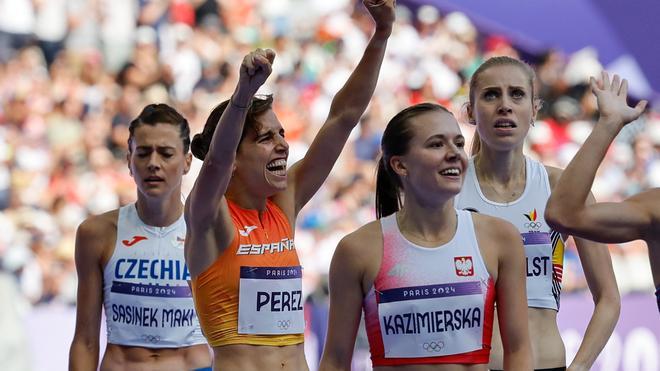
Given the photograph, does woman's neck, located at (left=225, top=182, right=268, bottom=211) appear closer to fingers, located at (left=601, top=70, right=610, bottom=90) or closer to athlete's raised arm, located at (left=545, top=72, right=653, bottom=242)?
athlete's raised arm, located at (left=545, top=72, right=653, bottom=242)

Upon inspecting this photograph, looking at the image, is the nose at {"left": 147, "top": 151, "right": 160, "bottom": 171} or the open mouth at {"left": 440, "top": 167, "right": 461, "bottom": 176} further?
the nose at {"left": 147, "top": 151, "right": 160, "bottom": 171}

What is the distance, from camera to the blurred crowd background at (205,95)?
1016 centimetres

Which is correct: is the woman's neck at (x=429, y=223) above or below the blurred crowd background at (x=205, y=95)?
below

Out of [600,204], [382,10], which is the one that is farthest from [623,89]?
[382,10]

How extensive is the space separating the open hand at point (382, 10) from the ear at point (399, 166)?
536 millimetres

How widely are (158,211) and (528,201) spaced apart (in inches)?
62.2

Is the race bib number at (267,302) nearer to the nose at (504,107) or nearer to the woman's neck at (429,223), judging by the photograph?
the woman's neck at (429,223)

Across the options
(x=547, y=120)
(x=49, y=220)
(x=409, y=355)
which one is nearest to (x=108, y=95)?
(x=49, y=220)

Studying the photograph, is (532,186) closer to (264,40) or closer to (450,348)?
(450,348)

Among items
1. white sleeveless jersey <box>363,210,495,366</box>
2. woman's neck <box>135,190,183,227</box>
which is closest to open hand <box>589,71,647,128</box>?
white sleeveless jersey <box>363,210,495,366</box>

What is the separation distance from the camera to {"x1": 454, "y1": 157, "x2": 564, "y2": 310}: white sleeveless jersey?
14.1 ft

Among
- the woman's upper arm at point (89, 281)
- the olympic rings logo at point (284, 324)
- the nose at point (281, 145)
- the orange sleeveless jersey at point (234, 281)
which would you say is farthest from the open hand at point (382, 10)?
the woman's upper arm at point (89, 281)

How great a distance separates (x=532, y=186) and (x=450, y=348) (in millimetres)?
1116

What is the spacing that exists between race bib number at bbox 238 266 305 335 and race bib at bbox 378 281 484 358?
440 mm
